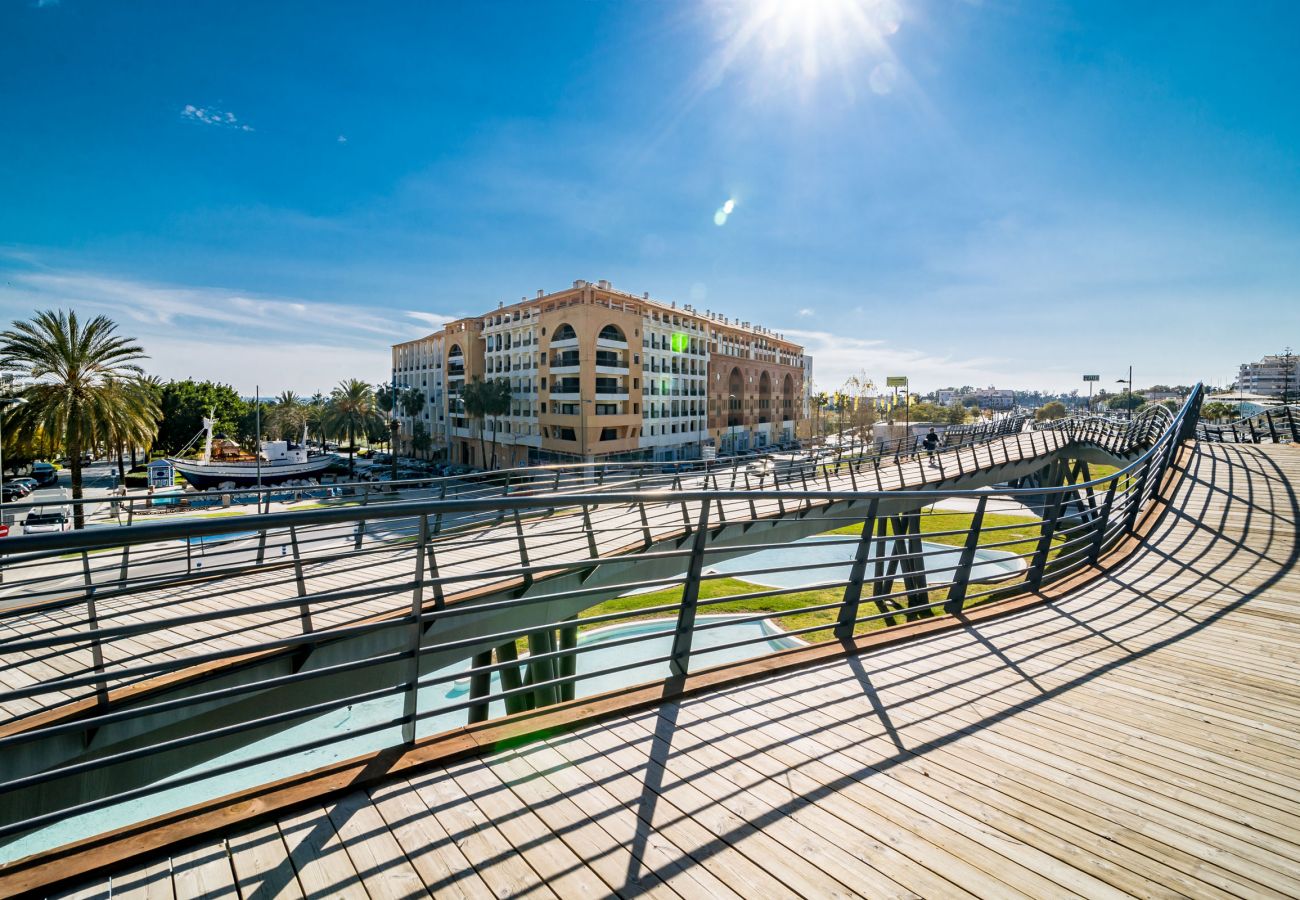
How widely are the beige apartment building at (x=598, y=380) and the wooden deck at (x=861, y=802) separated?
46.1 meters

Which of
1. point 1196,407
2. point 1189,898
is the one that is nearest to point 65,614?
point 1189,898

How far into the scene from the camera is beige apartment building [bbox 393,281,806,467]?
5047 cm

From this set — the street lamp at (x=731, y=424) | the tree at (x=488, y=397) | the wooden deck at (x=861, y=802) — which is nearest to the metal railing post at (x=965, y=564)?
the wooden deck at (x=861, y=802)

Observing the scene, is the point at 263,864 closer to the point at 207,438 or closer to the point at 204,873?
the point at 204,873

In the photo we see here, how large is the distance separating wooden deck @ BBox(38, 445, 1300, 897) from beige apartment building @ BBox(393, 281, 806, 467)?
151ft

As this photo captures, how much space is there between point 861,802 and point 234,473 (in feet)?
176

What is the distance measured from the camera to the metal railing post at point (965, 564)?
193 inches

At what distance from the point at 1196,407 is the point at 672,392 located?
4680 centimetres

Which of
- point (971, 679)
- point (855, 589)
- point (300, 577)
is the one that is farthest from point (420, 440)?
point (971, 679)

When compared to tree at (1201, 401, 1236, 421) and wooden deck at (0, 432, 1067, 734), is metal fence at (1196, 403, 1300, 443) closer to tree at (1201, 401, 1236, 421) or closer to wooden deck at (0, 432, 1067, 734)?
wooden deck at (0, 432, 1067, 734)

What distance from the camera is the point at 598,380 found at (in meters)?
49.8

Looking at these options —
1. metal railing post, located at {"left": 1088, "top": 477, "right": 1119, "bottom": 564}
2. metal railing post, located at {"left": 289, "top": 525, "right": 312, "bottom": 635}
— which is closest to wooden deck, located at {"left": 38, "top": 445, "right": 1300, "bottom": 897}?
metal railing post, located at {"left": 289, "top": 525, "right": 312, "bottom": 635}

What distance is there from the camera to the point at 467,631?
282 inches

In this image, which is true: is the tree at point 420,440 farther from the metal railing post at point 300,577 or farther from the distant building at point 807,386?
the metal railing post at point 300,577
